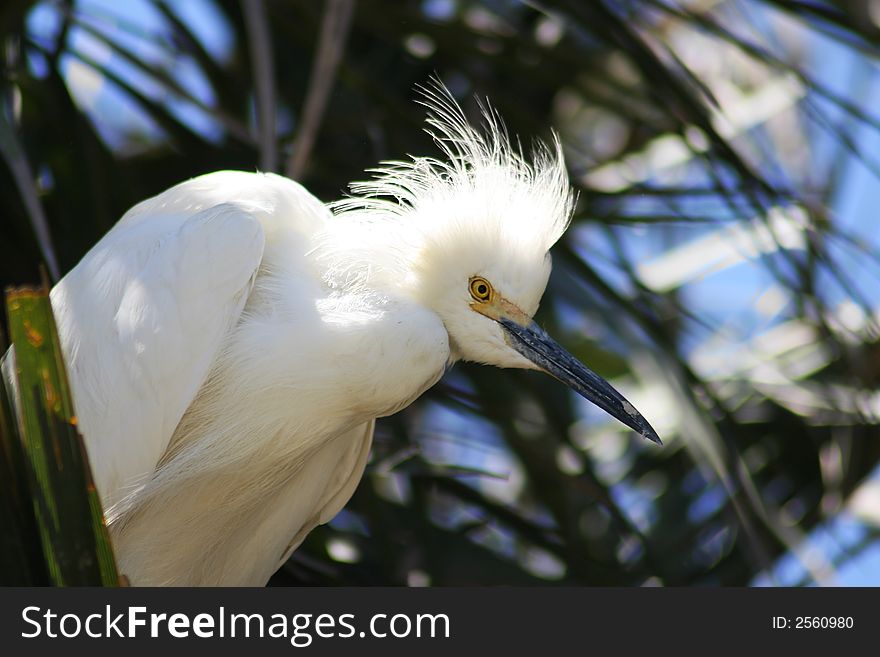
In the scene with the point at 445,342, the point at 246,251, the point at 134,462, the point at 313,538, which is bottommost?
the point at 313,538

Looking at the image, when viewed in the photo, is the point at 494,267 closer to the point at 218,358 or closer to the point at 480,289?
the point at 480,289

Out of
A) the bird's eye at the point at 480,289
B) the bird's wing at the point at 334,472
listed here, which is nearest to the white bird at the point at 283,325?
the bird's eye at the point at 480,289

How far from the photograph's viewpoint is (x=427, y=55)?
8.85 feet

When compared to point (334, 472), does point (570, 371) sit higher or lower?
higher

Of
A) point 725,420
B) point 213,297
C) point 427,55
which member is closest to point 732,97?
point 427,55

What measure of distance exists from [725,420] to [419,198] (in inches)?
32.2

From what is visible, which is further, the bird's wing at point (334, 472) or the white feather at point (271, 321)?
the bird's wing at point (334, 472)

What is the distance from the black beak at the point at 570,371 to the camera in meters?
1.95

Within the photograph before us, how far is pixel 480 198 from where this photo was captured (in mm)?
1959

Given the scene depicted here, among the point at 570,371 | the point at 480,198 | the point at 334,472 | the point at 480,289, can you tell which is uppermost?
the point at 480,198

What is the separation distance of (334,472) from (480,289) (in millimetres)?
634

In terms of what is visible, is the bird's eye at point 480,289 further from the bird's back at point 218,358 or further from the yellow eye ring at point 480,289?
the bird's back at point 218,358

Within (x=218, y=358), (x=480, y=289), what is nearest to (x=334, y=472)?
(x=218, y=358)

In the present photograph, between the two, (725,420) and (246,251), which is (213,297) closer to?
(246,251)
